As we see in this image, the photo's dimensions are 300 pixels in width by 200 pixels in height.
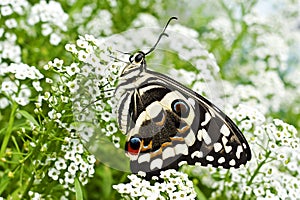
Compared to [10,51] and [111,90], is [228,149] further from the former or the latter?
[10,51]

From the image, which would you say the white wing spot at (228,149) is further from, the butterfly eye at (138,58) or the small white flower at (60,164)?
the small white flower at (60,164)

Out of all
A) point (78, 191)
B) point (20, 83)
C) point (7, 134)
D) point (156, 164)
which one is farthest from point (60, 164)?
point (20, 83)

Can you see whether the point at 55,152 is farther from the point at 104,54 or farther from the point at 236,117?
the point at 236,117

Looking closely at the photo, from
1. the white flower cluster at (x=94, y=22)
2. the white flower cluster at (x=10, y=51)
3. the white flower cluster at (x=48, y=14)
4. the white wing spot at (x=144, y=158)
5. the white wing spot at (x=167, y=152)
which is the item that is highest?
the white flower cluster at (x=94, y=22)

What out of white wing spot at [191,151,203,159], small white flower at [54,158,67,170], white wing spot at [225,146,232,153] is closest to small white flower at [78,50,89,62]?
small white flower at [54,158,67,170]

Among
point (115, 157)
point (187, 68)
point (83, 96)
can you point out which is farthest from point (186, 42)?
point (83, 96)

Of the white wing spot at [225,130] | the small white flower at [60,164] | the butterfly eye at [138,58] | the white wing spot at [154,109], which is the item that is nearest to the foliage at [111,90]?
the small white flower at [60,164]

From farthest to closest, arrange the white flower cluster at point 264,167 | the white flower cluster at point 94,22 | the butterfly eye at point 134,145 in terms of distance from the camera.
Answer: the white flower cluster at point 94,22 < the white flower cluster at point 264,167 < the butterfly eye at point 134,145
